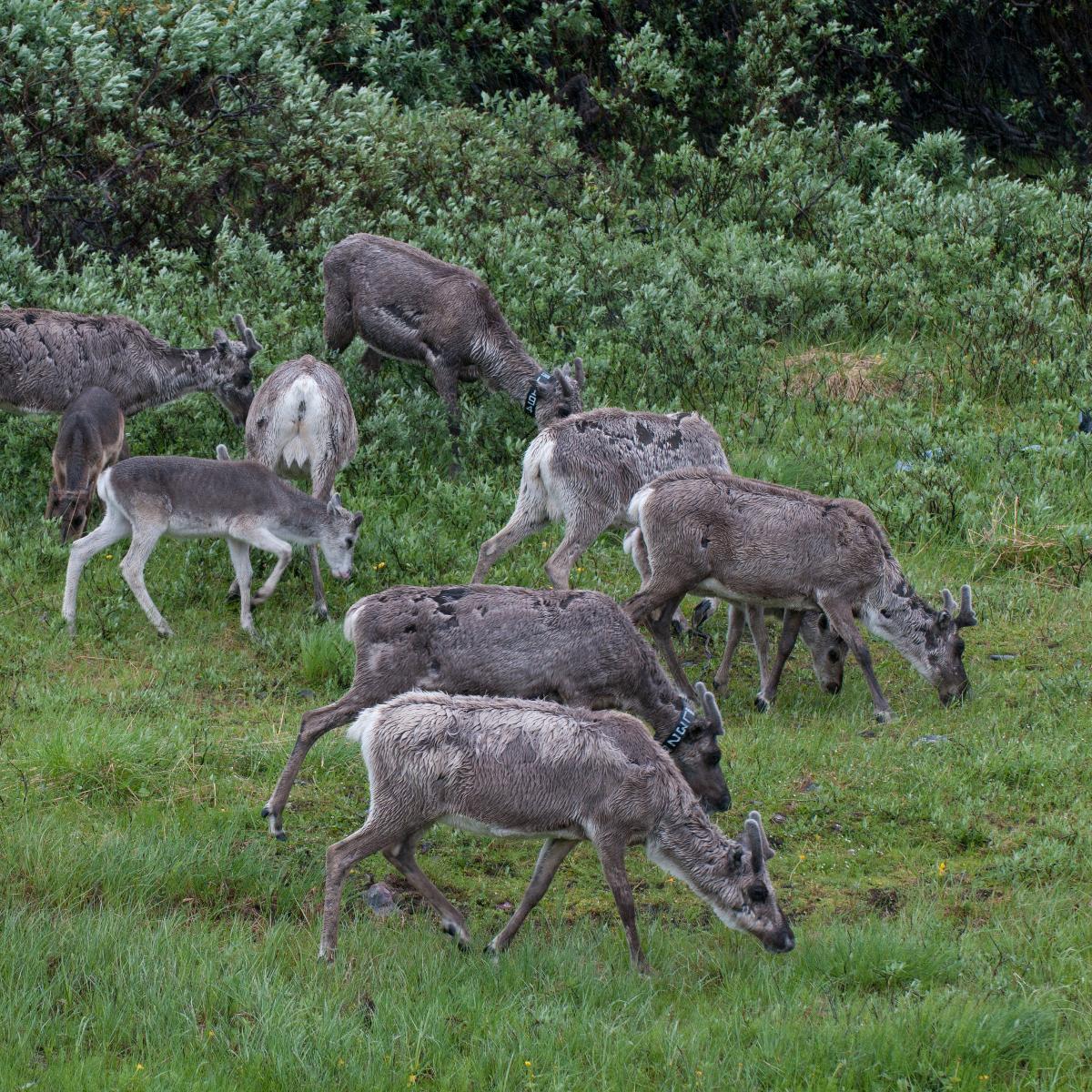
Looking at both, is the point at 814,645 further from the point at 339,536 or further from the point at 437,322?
the point at 437,322

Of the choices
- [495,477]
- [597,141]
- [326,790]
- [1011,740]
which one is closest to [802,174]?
[597,141]

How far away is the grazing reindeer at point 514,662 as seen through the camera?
8.41m

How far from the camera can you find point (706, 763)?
8484 mm

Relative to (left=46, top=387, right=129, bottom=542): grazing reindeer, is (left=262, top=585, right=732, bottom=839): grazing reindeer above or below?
above

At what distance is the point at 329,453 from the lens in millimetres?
12016

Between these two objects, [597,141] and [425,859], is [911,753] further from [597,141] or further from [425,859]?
[597,141]

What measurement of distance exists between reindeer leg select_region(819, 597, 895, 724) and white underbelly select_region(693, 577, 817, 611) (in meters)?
0.13

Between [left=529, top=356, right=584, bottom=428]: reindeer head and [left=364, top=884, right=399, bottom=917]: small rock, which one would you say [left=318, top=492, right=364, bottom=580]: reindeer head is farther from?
[left=364, top=884, right=399, bottom=917]: small rock

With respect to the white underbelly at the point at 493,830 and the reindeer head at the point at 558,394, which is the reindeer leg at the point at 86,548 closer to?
the reindeer head at the point at 558,394

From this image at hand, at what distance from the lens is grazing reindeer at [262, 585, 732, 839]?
27.6 feet

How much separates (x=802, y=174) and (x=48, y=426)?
938 centimetres

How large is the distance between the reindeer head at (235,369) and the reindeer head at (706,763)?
5854 mm

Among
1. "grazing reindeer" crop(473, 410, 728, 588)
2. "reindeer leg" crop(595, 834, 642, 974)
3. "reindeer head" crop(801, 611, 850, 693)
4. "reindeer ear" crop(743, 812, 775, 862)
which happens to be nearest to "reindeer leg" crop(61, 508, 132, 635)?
"grazing reindeer" crop(473, 410, 728, 588)

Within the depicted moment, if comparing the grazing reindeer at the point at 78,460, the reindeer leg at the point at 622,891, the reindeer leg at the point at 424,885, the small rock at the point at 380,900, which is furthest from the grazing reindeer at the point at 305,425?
the reindeer leg at the point at 622,891
